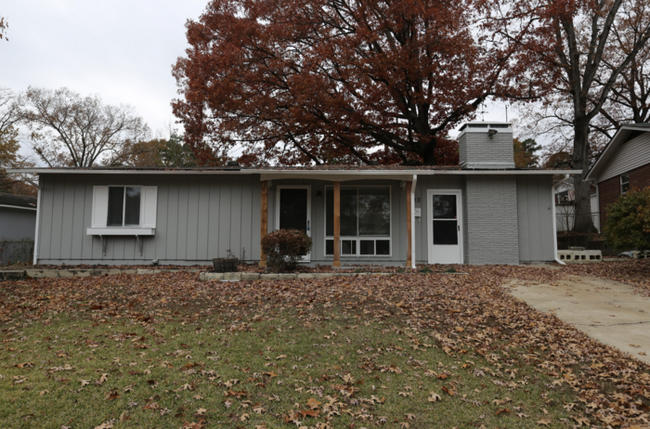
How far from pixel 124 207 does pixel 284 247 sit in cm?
510

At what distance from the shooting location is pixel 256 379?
3.57 metres

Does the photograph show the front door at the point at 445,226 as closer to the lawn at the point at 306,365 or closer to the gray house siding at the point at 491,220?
the gray house siding at the point at 491,220

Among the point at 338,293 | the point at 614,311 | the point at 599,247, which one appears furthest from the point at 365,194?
the point at 599,247

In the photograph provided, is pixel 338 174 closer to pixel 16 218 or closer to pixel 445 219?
pixel 445 219

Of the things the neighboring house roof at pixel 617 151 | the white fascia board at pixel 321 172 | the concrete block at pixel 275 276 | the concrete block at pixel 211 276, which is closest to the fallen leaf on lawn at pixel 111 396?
the concrete block at pixel 211 276

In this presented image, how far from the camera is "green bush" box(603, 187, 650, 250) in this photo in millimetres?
8641

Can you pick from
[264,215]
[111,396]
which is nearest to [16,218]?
[264,215]

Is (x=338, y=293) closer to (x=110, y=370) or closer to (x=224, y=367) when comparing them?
(x=224, y=367)

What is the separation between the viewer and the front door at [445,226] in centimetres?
1130

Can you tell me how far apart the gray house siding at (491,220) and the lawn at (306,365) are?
4.80 meters

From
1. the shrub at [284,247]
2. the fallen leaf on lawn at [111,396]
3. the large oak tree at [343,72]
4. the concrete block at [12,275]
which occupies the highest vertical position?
the large oak tree at [343,72]

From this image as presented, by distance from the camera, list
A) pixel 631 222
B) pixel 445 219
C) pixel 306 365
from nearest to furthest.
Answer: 1. pixel 306 365
2. pixel 631 222
3. pixel 445 219

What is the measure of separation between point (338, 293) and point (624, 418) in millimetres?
4149

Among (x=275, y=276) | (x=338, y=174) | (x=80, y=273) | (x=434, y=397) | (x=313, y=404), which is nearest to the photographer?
(x=313, y=404)
